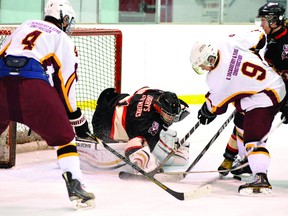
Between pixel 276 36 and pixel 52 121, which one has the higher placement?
pixel 276 36

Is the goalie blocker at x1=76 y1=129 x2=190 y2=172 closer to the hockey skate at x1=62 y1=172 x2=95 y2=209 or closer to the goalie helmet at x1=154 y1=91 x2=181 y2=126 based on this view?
the goalie helmet at x1=154 y1=91 x2=181 y2=126

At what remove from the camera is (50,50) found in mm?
4008

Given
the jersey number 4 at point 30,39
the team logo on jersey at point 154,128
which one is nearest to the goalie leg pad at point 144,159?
the team logo on jersey at point 154,128

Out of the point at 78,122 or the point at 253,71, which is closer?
the point at 78,122

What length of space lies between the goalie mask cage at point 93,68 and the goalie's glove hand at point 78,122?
1.34m

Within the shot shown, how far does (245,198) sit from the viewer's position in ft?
14.8

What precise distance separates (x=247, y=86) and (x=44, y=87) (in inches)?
45.6

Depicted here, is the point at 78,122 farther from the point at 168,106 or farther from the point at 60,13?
the point at 168,106

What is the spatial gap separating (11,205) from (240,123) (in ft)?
4.69

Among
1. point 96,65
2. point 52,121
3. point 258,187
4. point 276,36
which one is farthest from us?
point 96,65

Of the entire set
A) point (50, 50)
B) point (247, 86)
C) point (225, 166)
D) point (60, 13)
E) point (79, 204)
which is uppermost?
point (60, 13)

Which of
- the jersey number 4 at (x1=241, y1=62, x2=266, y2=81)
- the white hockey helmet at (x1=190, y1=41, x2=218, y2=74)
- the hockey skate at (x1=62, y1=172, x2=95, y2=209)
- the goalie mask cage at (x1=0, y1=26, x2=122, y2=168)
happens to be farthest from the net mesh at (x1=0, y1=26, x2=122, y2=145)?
the hockey skate at (x1=62, y1=172, x2=95, y2=209)

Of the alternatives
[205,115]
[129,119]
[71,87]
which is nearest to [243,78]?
[205,115]

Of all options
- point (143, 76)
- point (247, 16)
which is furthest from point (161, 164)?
point (247, 16)
